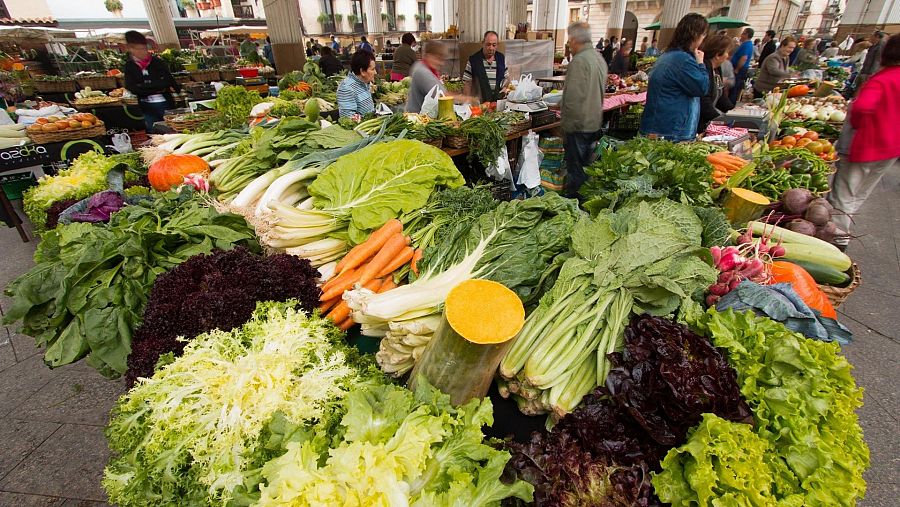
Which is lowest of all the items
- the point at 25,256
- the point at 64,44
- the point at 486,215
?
the point at 25,256

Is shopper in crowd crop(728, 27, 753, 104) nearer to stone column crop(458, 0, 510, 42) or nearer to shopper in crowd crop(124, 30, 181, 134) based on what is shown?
stone column crop(458, 0, 510, 42)

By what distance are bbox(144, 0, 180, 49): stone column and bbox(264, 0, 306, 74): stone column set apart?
6.52m

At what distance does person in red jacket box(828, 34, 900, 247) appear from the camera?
156 inches

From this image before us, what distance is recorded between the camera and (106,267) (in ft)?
7.17

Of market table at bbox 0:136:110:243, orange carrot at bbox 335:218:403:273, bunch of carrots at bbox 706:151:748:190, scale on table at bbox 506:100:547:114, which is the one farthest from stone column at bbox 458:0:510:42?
orange carrot at bbox 335:218:403:273

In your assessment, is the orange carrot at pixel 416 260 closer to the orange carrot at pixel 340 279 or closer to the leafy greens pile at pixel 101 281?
the orange carrot at pixel 340 279

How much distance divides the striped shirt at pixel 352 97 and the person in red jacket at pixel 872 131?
219 inches

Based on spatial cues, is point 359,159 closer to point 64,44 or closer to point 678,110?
point 678,110

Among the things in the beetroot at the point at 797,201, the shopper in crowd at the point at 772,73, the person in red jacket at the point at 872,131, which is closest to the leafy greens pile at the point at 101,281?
the beetroot at the point at 797,201

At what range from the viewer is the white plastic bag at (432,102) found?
5035 mm

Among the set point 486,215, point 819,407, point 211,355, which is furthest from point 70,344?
point 819,407

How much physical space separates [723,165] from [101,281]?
485cm

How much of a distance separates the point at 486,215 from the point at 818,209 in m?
2.56

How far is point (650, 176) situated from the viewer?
9.33 feet
